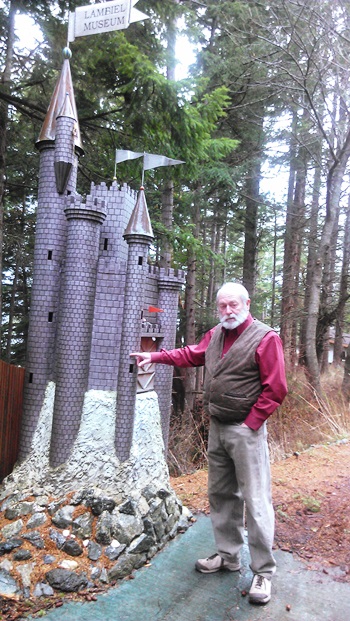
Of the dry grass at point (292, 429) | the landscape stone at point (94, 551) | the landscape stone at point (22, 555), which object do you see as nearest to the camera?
the landscape stone at point (22, 555)

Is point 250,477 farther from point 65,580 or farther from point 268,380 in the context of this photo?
point 65,580

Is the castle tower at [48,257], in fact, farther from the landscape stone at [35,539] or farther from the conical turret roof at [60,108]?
the landscape stone at [35,539]

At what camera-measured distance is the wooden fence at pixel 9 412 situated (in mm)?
3791

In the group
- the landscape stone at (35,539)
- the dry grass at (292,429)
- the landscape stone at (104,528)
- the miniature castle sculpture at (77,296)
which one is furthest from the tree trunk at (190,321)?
the landscape stone at (35,539)

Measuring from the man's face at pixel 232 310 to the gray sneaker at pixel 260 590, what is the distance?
66.0 inches

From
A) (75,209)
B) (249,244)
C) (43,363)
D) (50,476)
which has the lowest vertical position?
(50,476)

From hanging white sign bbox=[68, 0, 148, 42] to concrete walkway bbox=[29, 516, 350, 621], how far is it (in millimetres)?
4217

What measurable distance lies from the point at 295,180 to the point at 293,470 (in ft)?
31.1

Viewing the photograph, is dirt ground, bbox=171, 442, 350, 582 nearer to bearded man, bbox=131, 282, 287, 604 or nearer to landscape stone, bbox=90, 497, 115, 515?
bearded man, bbox=131, 282, 287, 604

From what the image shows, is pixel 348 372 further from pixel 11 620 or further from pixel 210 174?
pixel 11 620

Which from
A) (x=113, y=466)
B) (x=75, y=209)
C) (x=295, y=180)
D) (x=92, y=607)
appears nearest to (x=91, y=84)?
(x=75, y=209)

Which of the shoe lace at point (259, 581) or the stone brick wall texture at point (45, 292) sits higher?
the stone brick wall texture at point (45, 292)

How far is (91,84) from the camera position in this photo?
691 cm

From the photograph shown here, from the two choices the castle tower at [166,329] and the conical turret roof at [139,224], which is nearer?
the conical turret roof at [139,224]
